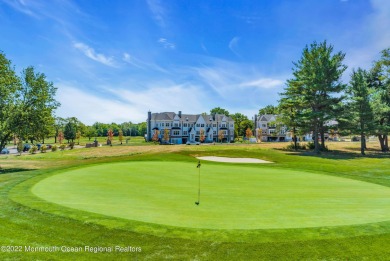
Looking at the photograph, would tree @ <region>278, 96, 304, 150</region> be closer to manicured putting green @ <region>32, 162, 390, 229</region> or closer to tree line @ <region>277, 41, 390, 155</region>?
tree line @ <region>277, 41, 390, 155</region>

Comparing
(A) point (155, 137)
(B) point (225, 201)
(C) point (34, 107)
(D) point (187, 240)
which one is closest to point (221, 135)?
(A) point (155, 137)

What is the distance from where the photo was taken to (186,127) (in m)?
125

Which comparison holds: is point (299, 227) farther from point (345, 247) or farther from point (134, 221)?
point (134, 221)

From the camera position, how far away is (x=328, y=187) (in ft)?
45.6

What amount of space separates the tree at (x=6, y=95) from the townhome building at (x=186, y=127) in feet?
294

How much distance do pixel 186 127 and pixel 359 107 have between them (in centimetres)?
8325

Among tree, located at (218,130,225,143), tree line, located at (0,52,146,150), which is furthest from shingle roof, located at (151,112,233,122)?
tree line, located at (0,52,146,150)

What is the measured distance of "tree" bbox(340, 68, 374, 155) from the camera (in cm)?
4950

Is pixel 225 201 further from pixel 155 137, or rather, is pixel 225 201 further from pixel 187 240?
pixel 155 137

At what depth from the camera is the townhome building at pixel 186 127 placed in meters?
122

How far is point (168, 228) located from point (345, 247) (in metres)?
4.55

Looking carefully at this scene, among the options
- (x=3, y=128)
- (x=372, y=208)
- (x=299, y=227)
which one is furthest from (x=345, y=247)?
(x=3, y=128)

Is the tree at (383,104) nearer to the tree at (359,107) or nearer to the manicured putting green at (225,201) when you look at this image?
the tree at (359,107)

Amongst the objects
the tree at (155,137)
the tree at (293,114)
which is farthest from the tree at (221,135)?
the tree at (293,114)
